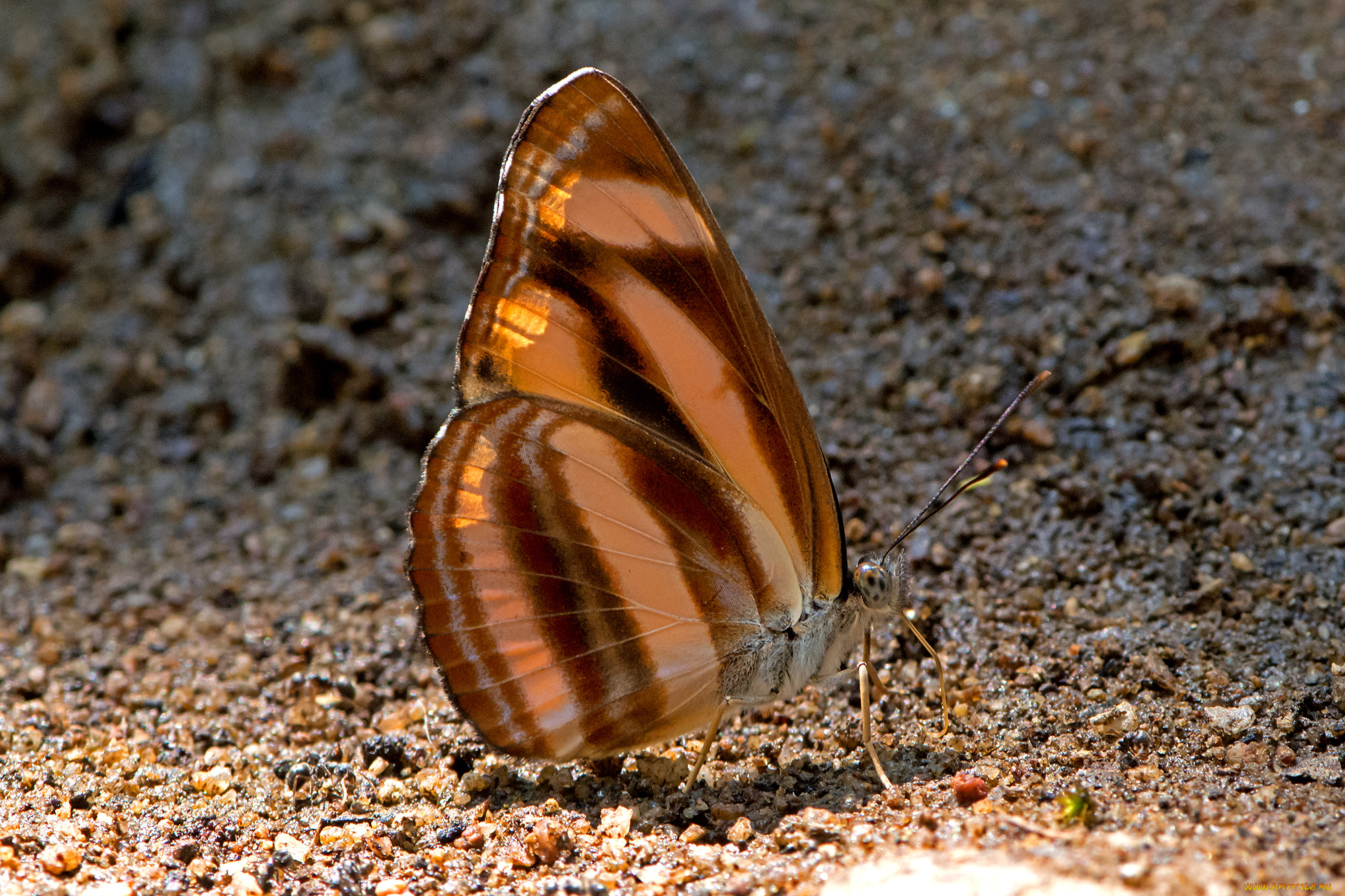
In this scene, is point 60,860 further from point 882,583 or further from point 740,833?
point 882,583

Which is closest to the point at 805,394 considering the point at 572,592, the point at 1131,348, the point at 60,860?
the point at 1131,348

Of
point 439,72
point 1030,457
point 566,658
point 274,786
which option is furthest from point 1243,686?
point 439,72

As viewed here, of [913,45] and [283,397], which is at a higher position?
[913,45]

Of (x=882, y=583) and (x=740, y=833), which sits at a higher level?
(x=882, y=583)

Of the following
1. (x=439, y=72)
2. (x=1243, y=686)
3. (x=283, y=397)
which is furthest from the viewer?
(x=439, y=72)

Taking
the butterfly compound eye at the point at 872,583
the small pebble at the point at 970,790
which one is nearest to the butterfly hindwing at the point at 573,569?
the butterfly compound eye at the point at 872,583

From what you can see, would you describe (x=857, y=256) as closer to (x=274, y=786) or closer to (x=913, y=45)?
(x=913, y=45)

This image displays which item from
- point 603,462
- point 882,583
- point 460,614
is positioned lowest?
point 882,583

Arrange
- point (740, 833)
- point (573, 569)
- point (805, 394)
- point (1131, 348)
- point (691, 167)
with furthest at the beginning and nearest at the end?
point (691, 167), point (805, 394), point (1131, 348), point (573, 569), point (740, 833)
